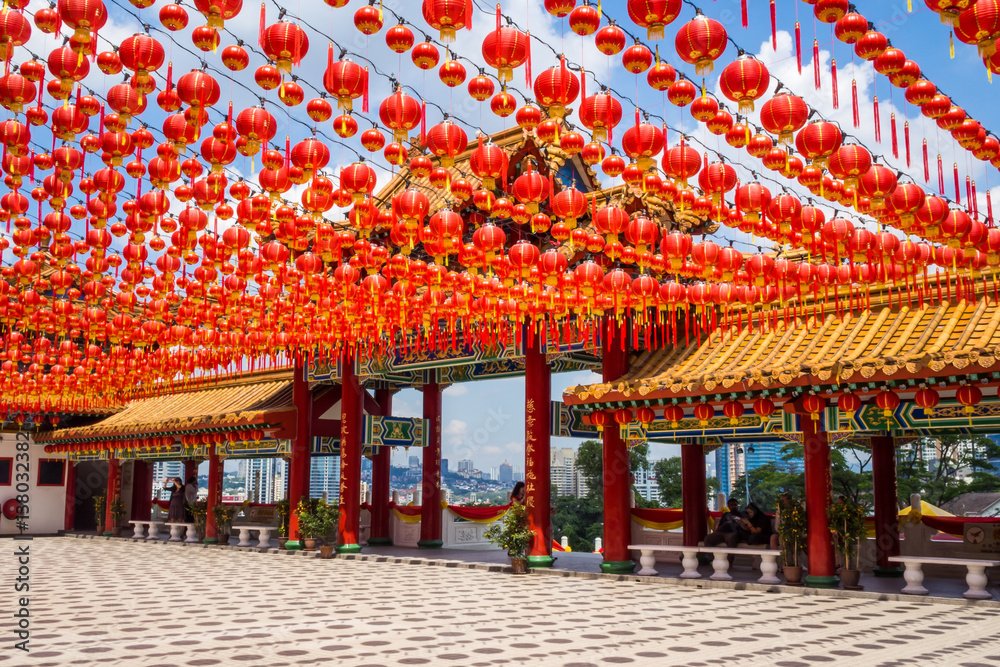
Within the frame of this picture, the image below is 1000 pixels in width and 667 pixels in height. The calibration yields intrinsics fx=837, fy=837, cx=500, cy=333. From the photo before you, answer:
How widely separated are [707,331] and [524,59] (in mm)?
9271

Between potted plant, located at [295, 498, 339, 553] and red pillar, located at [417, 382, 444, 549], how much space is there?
231 cm

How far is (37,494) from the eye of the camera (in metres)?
27.7

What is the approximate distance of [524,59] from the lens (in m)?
5.96

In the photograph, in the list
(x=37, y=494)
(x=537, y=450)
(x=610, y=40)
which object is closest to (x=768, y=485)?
(x=537, y=450)

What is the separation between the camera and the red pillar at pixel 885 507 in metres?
14.2

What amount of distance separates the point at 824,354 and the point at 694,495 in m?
5.14

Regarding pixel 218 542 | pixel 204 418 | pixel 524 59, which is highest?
pixel 524 59

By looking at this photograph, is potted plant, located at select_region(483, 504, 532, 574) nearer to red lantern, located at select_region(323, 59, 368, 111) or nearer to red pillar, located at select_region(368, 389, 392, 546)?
red pillar, located at select_region(368, 389, 392, 546)

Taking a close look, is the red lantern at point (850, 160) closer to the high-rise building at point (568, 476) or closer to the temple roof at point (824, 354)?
the temple roof at point (824, 354)

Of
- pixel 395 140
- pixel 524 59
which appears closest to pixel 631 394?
pixel 395 140

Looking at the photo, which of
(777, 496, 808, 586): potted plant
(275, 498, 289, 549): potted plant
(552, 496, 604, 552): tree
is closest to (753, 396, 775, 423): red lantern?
(777, 496, 808, 586): potted plant

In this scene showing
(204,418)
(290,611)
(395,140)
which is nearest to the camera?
(395,140)

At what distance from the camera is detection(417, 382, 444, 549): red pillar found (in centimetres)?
1973

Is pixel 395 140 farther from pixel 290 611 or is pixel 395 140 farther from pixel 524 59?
pixel 290 611
